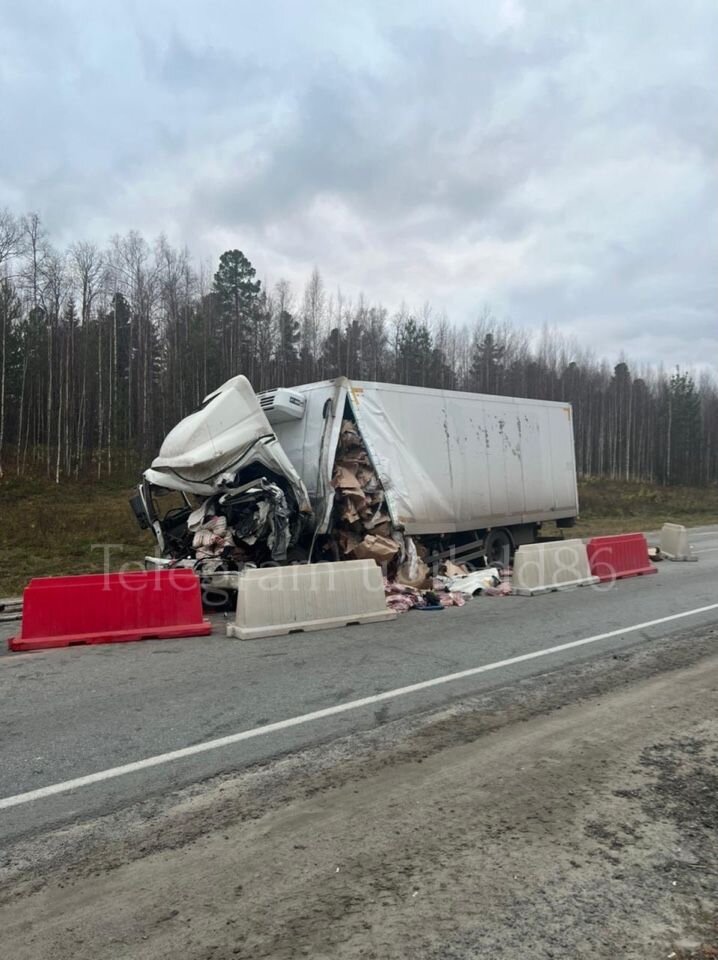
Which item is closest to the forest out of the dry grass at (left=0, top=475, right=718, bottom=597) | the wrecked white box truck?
the dry grass at (left=0, top=475, right=718, bottom=597)

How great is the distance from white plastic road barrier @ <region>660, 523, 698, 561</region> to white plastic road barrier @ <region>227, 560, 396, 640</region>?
9.27 m

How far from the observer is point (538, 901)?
2.86 metres

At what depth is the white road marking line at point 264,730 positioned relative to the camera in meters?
3.93

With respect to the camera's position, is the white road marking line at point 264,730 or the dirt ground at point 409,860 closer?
the dirt ground at point 409,860

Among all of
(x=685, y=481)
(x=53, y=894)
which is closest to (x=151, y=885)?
(x=53, y=894)

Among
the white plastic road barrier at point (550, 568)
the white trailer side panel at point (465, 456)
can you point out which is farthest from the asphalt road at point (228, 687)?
the white trailer side panel at point (465, 456)

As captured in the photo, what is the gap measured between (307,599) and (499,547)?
18.6 feet

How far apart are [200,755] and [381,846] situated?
1.60 metres

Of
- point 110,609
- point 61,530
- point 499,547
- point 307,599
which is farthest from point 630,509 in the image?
point 110,609

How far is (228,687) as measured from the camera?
5926 mm

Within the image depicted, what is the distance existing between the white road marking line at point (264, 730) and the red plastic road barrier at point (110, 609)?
3.17 meters

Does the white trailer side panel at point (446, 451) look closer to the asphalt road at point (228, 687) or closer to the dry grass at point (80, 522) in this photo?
the asphalt road at point (228, 687)

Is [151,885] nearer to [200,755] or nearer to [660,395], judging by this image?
[200,755]

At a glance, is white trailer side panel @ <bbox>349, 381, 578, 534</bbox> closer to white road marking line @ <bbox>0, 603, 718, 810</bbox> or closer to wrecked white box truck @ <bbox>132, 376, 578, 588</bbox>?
wrecked white box truck @ <bbox>132, 376, 578, 588</bbox>
